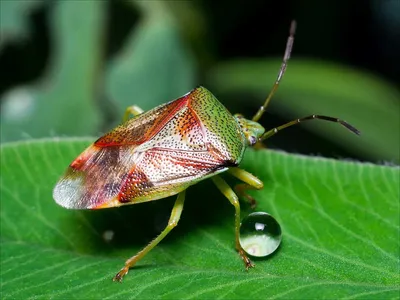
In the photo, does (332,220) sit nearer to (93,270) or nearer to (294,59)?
(93,270)

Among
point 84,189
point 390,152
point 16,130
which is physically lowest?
point 390,152

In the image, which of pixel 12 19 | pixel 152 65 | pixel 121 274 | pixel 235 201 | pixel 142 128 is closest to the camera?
pixel 121 274

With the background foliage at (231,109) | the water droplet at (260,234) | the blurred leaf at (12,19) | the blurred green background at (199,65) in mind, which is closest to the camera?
the background foliage at (231,109)

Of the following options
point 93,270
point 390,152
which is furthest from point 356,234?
point 390,152

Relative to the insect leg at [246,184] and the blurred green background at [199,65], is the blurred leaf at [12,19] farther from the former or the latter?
the insect leg at [246,184]

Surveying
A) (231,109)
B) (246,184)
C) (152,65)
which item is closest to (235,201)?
(246,184)

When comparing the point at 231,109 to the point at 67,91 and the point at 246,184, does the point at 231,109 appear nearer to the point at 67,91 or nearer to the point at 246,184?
the point at 67,91

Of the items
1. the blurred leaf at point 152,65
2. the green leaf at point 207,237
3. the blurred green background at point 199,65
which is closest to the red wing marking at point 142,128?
the green leaf at point 207,237
